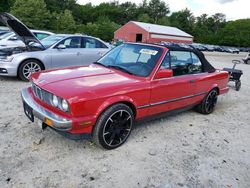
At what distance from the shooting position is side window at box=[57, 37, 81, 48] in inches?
316

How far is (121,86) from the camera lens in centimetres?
367

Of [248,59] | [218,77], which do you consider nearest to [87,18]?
[248,59]

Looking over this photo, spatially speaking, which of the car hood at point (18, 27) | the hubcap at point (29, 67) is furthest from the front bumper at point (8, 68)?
the car hood at point (18, 27)

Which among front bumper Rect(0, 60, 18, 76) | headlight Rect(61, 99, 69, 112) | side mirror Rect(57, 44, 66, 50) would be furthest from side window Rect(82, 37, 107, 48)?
headlight Rect(61, 99, 69, 112)

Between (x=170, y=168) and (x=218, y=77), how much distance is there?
10.5 ft

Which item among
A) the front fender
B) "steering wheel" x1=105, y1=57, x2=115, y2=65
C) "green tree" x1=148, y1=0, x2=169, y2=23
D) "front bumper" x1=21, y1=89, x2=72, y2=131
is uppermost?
"green tree" x1=148, y1=0, x2=169, y2=23

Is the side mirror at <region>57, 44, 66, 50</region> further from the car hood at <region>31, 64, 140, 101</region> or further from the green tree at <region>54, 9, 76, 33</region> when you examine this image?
the green tree at <region>54, 9, 76, 33</region>

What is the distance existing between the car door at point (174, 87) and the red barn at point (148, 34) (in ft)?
156

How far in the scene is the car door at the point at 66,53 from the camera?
7691mm

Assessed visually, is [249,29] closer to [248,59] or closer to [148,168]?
[248,59]

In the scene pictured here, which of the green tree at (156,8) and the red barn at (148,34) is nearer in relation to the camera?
the red barn at (148,34)

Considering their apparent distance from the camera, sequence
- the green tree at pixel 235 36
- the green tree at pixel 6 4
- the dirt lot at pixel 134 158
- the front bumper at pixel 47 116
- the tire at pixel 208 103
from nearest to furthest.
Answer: the dirt lot at pixel 134 158, the front bumper at pixel 47 116, the tire at pixel 208 103, the green tree at pixel 6 4, the green tree at pixel 235 36

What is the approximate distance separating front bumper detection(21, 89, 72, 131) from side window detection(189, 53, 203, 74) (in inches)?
118

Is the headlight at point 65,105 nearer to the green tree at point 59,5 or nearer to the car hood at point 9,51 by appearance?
the car hood at point 9,51
